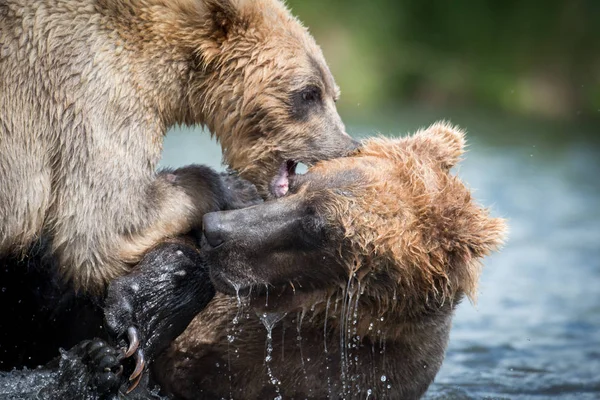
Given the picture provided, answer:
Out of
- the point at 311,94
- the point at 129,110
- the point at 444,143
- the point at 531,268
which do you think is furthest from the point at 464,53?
the point at 129,110

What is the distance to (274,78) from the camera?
19.4 feet

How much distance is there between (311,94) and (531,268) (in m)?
6.46

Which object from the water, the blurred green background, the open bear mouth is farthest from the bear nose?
the blurred green background

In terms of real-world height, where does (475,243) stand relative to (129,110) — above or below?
below

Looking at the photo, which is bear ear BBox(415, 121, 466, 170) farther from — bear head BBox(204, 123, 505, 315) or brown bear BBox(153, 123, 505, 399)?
bear head BBox(204, 123, 505, 315)

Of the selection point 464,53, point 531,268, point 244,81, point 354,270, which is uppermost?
point 464,53

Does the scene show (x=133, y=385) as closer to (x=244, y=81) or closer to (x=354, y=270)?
(x=354, y=270)

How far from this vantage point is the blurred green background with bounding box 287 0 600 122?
23.6m

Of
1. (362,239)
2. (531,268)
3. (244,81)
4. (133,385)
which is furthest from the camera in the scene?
(531,268)

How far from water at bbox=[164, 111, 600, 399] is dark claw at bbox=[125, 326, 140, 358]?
7.06 ft

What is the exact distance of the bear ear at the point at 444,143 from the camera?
568cm

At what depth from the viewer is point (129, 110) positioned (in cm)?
559

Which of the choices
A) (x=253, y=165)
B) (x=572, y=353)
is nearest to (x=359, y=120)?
(x=572, y=353)

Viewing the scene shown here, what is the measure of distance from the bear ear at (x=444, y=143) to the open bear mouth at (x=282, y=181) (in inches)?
30.5
